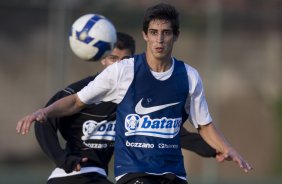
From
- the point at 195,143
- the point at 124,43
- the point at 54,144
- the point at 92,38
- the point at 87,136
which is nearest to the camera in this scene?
the point at 54,144

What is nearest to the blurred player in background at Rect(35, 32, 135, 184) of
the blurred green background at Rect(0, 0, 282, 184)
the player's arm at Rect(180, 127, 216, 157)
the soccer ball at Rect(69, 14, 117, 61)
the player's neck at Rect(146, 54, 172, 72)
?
the soccer ball at Rect(69, 14, 117, 61)

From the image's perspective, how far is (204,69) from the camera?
14.9 meters

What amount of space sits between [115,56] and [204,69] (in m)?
8.27

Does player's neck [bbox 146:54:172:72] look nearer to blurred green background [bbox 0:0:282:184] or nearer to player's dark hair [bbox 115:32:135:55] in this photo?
player's dark hair [bbox 115:32:135:55]

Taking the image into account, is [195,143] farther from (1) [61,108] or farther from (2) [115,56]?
(1) [61,108]

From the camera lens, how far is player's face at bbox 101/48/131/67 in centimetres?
668

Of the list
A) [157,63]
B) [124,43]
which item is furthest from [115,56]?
[157,63]

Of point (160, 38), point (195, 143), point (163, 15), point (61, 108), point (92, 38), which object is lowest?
point (195, 143)

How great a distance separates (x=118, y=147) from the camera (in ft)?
18.1

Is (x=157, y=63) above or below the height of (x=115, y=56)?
above

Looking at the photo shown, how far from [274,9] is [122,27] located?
2.63 meters

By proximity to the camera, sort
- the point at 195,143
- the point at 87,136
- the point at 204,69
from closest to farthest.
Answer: the point at 87,136, the point at 195,143, the point at 204,69

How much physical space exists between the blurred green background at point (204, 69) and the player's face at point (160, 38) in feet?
27.8

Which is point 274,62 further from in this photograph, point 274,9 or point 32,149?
point 32,149
